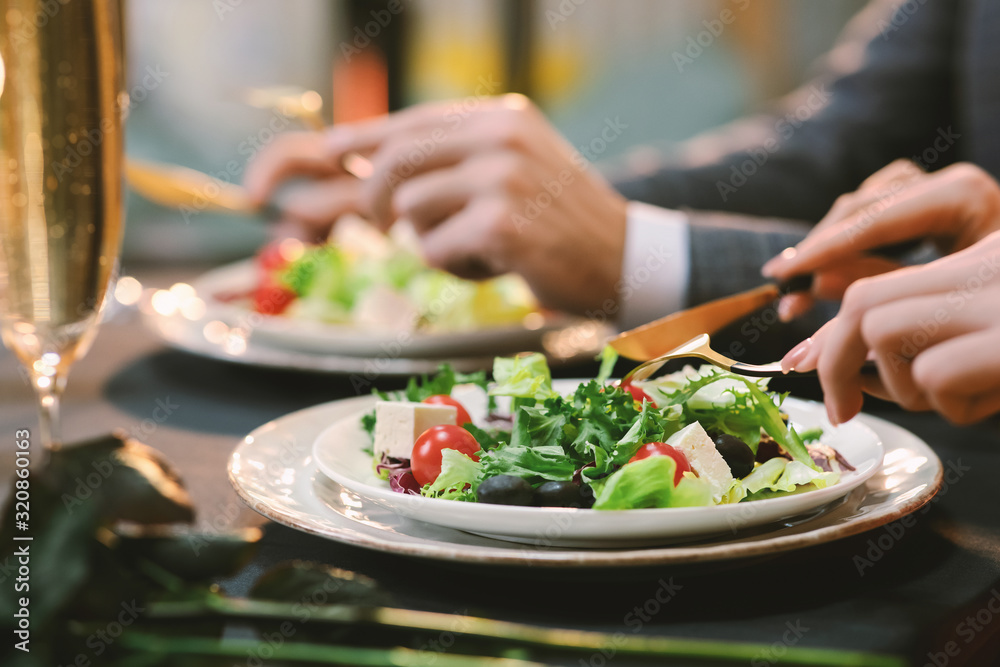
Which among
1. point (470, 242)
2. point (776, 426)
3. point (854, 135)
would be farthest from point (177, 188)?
point (854, 135)

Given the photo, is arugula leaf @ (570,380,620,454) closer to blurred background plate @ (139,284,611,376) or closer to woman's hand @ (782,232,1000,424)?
woman's hand @ (782,232,1000,424)

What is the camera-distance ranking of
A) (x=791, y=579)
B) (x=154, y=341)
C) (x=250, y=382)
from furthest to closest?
(x=154, y=341) → (x=250, y=382) → (x=791, y=579)

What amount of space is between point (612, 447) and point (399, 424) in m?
0.20

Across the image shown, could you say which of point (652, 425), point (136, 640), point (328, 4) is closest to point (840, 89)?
point (652, 425)

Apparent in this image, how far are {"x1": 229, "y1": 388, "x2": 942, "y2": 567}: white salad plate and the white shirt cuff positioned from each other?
0.61m

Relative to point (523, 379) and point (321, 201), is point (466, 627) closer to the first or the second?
point (523, 379)

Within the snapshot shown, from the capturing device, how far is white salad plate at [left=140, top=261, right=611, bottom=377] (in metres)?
1.28

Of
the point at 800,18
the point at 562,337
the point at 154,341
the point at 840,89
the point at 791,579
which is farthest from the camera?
the point at 800,18

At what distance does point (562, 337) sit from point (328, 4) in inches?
180

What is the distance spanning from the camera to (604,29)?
221 inches

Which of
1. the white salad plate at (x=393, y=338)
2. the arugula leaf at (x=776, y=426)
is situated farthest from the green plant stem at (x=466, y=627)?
the white salad plate at (x=393, y=338)

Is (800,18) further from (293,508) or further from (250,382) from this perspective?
(293,508)

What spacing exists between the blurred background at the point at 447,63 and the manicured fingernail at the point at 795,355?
4521mm

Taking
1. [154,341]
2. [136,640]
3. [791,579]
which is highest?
[136,640]
